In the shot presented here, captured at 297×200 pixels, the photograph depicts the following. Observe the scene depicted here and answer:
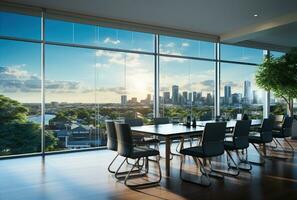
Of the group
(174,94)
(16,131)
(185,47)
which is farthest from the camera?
(185,47)

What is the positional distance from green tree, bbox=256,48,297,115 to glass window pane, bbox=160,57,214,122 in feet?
5.36

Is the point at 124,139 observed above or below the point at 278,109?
below

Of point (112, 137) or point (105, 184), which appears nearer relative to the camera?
point (105, 184)

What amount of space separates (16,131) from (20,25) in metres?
2.28

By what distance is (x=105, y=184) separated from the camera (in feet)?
14.3

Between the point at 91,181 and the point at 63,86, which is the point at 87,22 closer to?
the point at 63,86

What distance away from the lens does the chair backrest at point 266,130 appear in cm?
583

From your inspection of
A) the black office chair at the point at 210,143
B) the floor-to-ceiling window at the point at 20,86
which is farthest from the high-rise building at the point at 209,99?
the floor-to-ceiling window at the point at 20,86

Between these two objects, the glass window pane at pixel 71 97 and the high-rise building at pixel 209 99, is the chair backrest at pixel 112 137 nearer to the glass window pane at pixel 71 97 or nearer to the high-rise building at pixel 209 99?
the glass window pane at pixel 71 97

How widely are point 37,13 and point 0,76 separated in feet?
5.08

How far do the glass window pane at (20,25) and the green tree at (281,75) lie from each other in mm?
6560

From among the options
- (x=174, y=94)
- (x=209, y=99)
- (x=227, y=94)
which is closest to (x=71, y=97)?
(x=174, y=94)

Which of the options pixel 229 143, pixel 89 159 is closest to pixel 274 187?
pixel 229 143

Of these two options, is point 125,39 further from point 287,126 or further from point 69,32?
point 287,126
